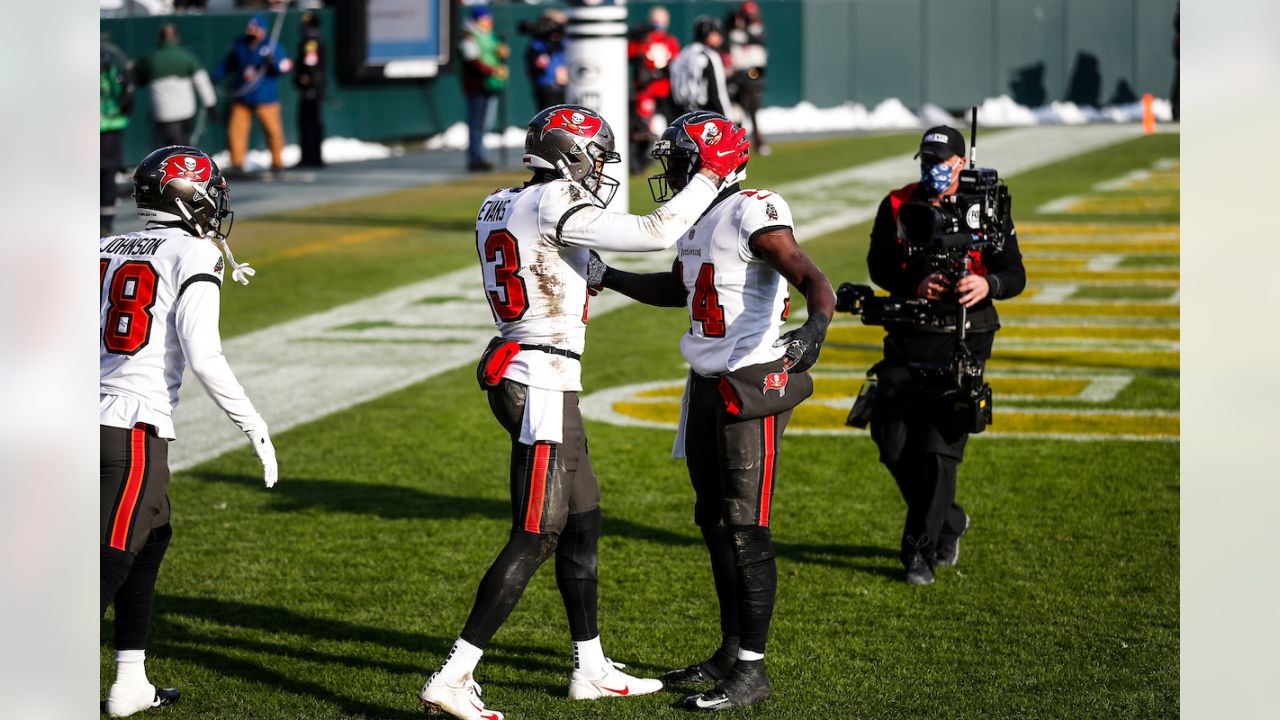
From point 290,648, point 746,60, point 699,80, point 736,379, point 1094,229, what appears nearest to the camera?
point 736,379

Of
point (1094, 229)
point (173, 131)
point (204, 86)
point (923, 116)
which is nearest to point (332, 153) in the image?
point (204, 86)

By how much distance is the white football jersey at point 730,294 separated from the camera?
5621mm

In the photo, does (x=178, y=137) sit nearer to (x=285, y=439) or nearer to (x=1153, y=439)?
(x=285, y=439)

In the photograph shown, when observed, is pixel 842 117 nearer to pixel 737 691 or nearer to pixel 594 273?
pixel 594 273

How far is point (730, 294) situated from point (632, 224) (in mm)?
610

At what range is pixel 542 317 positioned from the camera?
547cm

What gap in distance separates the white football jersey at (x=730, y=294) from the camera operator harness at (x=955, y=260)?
1.11 m

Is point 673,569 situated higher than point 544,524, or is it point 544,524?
point 544,524

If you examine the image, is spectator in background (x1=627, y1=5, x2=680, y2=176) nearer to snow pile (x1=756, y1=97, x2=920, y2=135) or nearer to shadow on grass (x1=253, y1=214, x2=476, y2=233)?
shadow on grass (x1=253, y1=214, x2=476, y2=233)

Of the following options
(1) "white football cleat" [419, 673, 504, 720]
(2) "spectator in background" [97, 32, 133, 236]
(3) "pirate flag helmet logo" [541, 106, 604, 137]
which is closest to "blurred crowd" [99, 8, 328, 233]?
(2) "spectator in background" [97, 32, 133, 236]

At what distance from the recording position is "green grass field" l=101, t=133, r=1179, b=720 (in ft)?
19.2

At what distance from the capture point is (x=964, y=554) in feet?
24.8

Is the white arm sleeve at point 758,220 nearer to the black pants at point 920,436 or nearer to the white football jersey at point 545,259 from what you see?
the white football jersey at point 545,259
